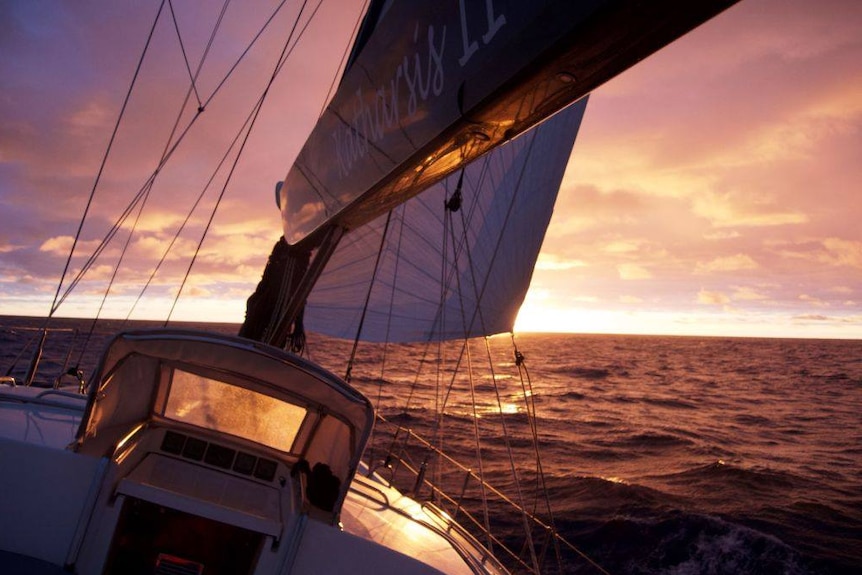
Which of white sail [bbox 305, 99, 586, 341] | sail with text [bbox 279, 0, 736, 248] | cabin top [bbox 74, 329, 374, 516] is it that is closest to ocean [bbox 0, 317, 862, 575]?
cabin top [bbox 74, 329, 374, 516]

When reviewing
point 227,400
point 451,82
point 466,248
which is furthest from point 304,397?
point 466,248

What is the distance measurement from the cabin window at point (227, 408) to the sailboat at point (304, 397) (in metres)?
0.01

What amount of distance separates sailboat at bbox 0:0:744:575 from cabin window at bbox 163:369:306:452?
0.01 meters

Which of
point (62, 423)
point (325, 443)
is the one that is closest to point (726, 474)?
point (325, 443)

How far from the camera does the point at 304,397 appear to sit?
3.61m

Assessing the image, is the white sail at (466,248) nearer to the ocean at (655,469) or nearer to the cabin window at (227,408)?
the ocean at (655,469)

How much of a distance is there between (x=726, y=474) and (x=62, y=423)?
1404 centimetres

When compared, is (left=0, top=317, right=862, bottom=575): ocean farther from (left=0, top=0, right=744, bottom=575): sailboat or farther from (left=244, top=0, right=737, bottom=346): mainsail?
(left=244, top=0, right=737, bottom=346): mainsail

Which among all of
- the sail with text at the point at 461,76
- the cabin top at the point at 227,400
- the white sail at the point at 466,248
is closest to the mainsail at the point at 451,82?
the sail with text at the point at 461,76

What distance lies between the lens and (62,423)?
4449 millimetres

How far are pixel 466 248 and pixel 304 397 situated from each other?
423 cm

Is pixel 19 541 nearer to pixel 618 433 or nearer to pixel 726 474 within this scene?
pixel 726 474

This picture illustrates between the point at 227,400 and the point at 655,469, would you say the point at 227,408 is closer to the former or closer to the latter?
the point at 227,400

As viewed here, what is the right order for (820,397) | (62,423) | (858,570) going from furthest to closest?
(820,397)
(858,570)
(62,423)
